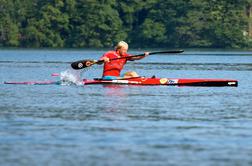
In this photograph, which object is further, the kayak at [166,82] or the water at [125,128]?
the kayak at [166,82]

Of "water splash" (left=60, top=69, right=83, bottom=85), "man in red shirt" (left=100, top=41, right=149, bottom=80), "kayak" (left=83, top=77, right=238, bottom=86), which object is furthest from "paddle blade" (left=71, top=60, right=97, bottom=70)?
"man in red shirt" (left=100, top=41, right=149, bottom=80)

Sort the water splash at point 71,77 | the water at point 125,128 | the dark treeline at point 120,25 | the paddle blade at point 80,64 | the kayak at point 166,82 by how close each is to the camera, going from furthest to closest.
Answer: the dark treeline at point 120,25
the water splash at point 71,77
the paddle blade at point 80,64
the kayak at point 166,82
the water at point 125,128

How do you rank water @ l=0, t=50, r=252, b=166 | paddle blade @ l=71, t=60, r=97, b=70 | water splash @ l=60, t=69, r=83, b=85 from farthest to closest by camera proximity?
1. water splash @ l=60, t=69, r=83, b=85
2. paddle blade @ l=71, t=60, r=97, b=70
3. water @ l=0, t=50, r=252, b=166

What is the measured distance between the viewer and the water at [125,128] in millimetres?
23062

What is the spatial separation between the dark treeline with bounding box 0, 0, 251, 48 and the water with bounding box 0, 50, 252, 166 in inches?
4238

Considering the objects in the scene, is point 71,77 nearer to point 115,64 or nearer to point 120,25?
point 115,64

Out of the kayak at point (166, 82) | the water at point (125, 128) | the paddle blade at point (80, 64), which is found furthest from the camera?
the paddle blade at point (80, 64)

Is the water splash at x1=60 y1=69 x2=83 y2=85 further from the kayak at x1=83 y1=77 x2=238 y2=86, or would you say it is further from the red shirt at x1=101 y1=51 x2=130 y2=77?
the red shirt at x1=101 y1=51 x2=130 y2=77

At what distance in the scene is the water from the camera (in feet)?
75.7

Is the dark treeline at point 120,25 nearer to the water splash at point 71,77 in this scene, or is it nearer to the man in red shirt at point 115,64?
the water splash at point 71,77

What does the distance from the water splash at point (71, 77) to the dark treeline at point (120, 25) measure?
101 metres

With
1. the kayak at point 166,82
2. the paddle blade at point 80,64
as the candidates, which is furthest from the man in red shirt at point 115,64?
the paddle blade at point 80,64

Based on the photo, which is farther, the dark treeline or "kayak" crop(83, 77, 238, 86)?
the dark treeline

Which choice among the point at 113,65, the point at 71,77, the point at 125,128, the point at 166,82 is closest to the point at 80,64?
the point at 71,77
